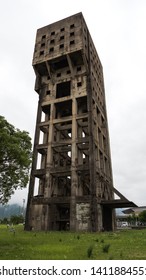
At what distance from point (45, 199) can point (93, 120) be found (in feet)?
47.7

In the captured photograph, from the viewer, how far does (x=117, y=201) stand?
3316cm

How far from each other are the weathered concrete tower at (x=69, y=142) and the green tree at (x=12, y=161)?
16999mm

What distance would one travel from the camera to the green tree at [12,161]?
1630 cm

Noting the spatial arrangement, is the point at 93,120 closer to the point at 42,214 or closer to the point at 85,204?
the point at 85,204

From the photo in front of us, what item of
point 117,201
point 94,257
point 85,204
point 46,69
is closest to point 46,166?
point 85,204

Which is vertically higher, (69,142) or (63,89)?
(63,89)

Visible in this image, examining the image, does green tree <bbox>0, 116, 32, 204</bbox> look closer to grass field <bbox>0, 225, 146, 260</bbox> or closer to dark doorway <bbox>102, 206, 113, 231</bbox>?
grass field <bbox>0, 225, 146, 260</bbox>

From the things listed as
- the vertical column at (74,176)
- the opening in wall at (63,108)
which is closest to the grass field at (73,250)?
the vertical column at (74,176)

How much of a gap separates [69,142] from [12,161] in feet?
67.6

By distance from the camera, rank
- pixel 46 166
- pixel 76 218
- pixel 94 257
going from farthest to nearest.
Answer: pixel 46 166 → pixel 76 218 → pixel 94 257

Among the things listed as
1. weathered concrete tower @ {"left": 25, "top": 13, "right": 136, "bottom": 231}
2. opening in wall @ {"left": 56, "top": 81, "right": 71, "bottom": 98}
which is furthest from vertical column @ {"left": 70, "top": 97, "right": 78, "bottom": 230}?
opening in wall @ {"left": 56, "top": 81, "right": 71, "bottom": 98}

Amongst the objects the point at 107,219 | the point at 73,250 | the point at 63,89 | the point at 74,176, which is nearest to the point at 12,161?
the point at 73,250

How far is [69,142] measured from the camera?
3731cm

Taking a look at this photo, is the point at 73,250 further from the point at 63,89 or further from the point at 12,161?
the point at 63,89
